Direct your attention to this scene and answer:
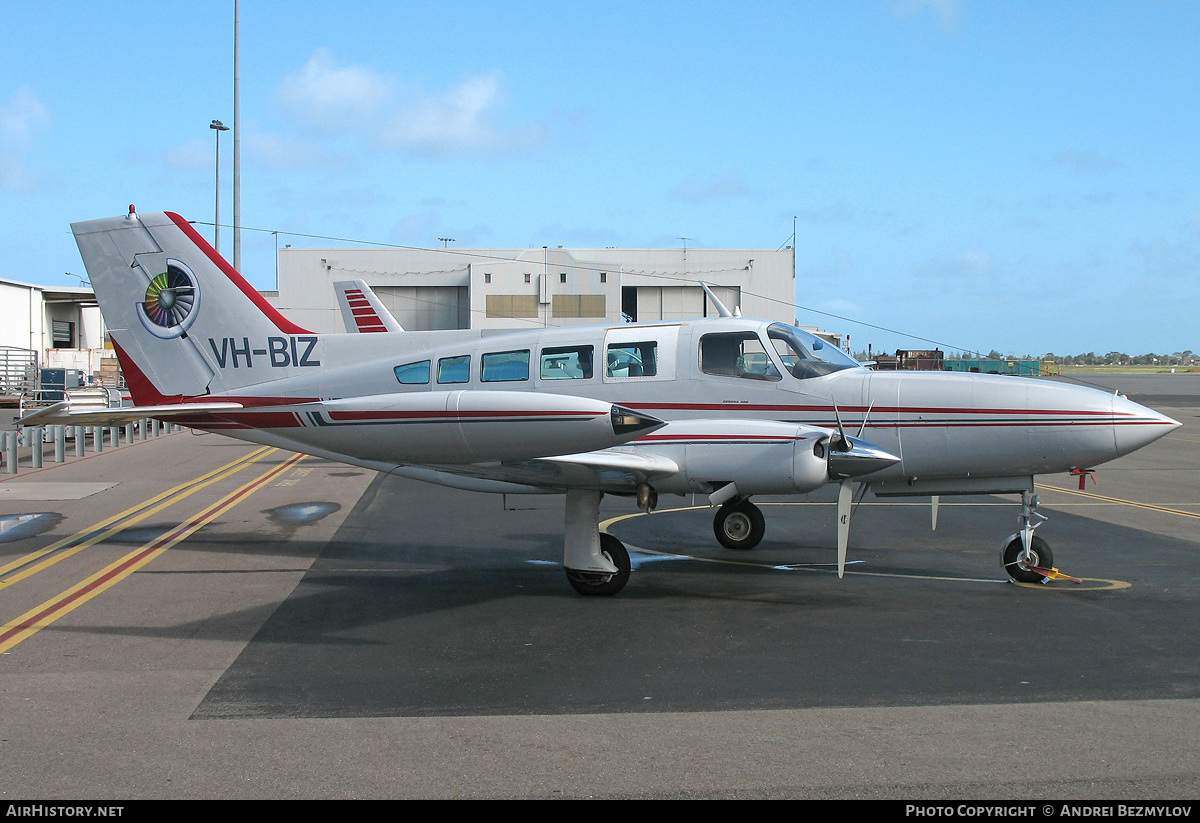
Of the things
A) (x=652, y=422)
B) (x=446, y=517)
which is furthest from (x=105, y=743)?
(x=446, y=517)

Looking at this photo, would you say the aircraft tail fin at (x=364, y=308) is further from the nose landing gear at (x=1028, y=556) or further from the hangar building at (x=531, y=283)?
the hangar building at (x=531, y=283)

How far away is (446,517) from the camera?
15.0m

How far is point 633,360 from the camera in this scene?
33.1ft

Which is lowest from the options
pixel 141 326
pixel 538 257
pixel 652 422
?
pixel 652 422

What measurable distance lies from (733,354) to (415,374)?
357cm

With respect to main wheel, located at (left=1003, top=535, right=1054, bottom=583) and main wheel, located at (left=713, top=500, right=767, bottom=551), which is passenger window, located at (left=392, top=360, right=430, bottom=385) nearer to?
main wheel, located at (left=713, top=500, right=767, bottom=551)

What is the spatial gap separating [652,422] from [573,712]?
2570 mm

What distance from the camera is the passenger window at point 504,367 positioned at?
10.2 m

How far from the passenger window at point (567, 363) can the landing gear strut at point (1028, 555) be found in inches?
190

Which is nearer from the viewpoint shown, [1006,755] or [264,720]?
[1006,755]

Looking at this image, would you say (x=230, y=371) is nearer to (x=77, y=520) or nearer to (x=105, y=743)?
(x=77, y=520)

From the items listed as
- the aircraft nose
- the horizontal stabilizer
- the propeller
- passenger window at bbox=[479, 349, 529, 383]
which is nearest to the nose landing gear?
the aircraft nose

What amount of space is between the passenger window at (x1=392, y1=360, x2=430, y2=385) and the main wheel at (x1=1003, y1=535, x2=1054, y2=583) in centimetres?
664

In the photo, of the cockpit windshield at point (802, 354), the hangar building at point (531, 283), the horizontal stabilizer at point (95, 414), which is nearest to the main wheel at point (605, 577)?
the cockpit windshield at point (802, 354)
